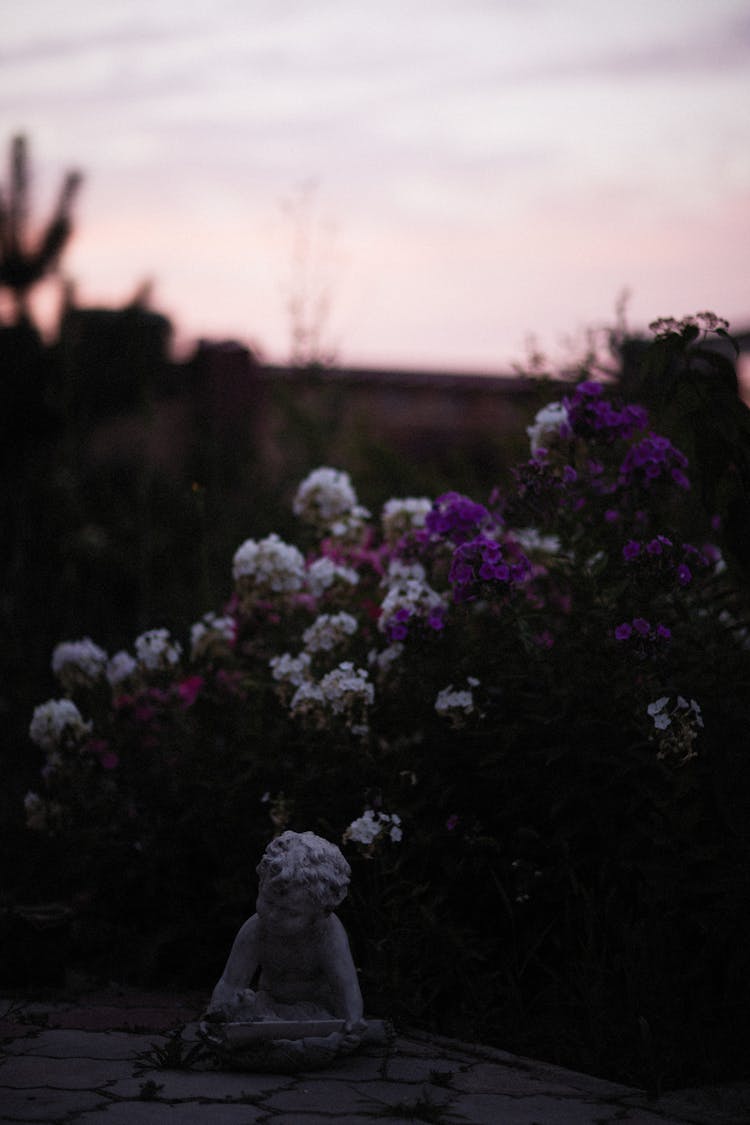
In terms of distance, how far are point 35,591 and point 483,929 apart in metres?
5.29

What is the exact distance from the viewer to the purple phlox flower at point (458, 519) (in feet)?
15.1

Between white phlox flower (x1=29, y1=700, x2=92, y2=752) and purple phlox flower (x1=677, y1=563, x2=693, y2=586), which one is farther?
white phlox flower (x1=29, y1=700, x2=92, y2=752)

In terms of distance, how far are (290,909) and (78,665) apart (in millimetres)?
2304

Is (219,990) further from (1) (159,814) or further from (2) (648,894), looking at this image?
(1) (159,814)

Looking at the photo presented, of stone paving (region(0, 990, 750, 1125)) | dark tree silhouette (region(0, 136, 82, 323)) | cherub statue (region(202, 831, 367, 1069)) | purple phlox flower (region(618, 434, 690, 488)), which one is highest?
dark tree silhouette (region(0, 136, 82, 323))

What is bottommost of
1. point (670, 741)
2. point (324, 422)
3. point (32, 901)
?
point (32, 901)

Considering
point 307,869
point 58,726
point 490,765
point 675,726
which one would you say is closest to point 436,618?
point 490,765

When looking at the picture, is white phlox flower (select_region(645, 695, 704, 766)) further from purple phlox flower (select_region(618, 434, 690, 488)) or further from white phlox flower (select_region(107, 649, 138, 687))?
white phlox flower (select_region(107, 649, 138, 687))

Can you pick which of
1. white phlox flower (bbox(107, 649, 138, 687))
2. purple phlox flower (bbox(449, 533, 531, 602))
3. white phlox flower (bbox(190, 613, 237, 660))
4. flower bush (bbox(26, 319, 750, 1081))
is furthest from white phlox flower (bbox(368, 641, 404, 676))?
white phlox flower (bbox(107, 649, 138, 687))

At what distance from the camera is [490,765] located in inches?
173

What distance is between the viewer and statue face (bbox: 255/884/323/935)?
3621mm

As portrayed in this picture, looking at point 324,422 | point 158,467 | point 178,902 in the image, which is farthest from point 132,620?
point 178,902

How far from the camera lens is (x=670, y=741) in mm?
3818

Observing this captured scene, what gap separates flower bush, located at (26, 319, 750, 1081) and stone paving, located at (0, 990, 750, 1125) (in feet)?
0.66
